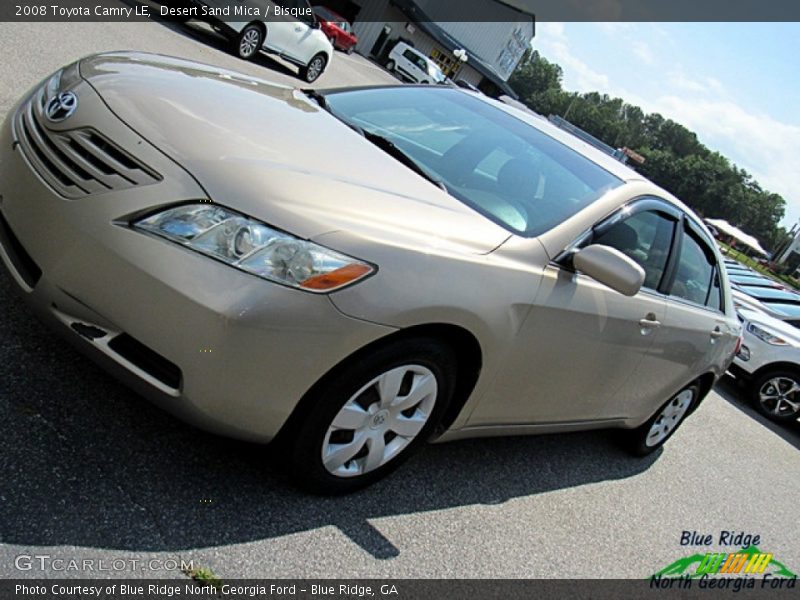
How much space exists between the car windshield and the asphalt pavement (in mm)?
1279

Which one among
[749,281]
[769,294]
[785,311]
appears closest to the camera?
[785,311]

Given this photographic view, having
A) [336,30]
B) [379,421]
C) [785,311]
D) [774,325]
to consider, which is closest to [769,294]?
[785,311]

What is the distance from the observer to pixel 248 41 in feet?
41.6

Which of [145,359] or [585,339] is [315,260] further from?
[585,339]

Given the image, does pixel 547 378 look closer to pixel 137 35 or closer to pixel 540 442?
pixel 540 442

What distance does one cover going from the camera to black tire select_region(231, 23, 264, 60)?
12.4 m

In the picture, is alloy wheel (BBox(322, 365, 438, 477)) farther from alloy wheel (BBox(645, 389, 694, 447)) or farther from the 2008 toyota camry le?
alloy wheel (BBox(645, 389, 694, 447))

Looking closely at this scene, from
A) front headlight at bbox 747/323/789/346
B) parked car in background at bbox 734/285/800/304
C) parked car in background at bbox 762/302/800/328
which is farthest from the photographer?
parked car in background at bbox 734/285/800/304

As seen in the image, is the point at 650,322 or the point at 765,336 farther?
the point at 765,336

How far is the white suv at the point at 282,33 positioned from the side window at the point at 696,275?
393 inches

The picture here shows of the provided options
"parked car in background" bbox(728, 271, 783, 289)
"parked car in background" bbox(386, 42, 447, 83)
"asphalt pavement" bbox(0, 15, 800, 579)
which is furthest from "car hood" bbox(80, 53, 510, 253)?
"parked car in background" bbox(386, 42, 447, 83)

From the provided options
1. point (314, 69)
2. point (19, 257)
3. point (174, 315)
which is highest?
point (314, 69)

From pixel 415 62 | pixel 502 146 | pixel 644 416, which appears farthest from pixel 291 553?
pixel 415 62

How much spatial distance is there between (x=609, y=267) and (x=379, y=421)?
1136 millimetres
